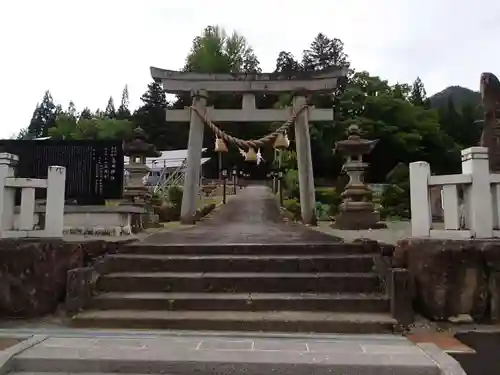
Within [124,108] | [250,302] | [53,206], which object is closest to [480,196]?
[250,302]

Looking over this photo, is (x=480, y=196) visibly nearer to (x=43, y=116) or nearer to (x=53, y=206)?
(x=53, y=206)

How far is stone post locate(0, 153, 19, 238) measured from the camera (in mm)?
5703

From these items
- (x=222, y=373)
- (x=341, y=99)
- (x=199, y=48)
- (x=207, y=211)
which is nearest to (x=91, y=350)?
(x=222, y=373)

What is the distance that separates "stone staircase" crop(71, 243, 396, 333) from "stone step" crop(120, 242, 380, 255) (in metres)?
0.02

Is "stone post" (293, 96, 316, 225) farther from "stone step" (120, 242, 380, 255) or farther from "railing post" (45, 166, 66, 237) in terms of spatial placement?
"railing post" (45, 166, 66, 237)

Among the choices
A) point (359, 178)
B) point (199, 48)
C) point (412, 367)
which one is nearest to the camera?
point (412, 367)

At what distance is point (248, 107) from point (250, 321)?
35.5 ft

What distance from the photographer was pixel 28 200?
19.1 feet

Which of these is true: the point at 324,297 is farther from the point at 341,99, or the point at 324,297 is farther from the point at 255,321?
the point at 341,99

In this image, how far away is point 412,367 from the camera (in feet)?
12.3

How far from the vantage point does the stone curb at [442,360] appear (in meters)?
3.66

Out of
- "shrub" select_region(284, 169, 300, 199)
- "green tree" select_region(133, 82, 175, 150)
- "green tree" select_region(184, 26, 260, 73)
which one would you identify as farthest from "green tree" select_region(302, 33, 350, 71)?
"shrub" select_region(284, 169, 300, 199)

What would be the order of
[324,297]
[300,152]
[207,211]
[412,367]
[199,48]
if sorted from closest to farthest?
[412,367] → [324,297] → [300,152] → [207,211] → [199,48]

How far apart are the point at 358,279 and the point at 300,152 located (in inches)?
381
